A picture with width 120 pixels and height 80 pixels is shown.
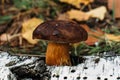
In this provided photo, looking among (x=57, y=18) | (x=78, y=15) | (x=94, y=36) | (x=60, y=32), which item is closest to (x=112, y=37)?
(x=94, y=36)

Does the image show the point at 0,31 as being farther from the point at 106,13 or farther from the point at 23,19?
the point at 106,13

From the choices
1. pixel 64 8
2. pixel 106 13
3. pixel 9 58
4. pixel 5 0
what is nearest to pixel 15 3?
pixel 5 0

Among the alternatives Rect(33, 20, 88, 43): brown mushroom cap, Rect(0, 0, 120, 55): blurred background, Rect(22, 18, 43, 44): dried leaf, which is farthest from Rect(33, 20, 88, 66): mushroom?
Rect(22, 18, 43, 44): dried leaf

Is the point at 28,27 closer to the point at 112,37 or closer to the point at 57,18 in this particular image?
the point at 57,18

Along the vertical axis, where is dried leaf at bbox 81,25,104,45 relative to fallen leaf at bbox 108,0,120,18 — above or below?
below

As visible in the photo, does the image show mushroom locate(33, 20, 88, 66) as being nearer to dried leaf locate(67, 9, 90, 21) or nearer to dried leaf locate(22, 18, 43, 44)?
dried leaf locate(22, 18, 43, 44)

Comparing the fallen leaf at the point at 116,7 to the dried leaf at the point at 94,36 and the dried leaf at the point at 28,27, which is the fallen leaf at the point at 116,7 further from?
the dried leaf at the point at 28,27

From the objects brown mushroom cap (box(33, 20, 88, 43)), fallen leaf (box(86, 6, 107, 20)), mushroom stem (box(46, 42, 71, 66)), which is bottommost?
mushroom stem (box(46, 42, 71, 66))
